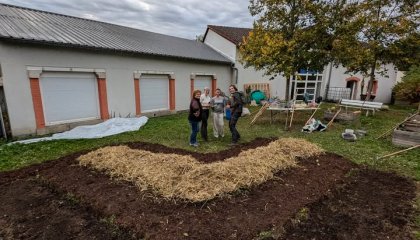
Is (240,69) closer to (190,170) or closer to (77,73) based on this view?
(77,73)

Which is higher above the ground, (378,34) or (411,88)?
(378,34)

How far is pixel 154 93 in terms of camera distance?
476 inches

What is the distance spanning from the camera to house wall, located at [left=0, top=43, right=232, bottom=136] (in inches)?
283

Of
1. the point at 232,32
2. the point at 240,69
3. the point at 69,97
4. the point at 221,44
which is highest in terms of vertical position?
the point at 232,32

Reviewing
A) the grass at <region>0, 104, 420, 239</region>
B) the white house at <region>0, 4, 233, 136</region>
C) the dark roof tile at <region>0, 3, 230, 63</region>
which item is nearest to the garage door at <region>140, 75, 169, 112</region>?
the white house at <region>0, 4, 233, 136</region>

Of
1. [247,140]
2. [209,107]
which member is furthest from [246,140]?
[209,107]

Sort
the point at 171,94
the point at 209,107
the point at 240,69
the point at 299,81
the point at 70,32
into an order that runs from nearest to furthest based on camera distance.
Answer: the point at 209,107 → the point at 70,32 → the point at 171,94 → the point at 240,69 → the point at 299,81

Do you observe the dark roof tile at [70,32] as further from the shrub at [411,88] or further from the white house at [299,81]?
the shrub at [411,88]

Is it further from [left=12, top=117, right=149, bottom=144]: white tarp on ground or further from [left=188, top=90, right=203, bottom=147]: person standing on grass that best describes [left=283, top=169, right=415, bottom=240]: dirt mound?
[left=12, top=117, right=149, bottom=144]: white tarp on ground

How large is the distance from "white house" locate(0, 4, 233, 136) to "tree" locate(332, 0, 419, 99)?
24.3ft

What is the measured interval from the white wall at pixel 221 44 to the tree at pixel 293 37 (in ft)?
17.7

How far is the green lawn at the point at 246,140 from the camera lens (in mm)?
5777

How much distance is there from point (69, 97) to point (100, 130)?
1.81m

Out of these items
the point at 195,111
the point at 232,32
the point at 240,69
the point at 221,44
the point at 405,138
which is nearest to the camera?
the point at 195,111
